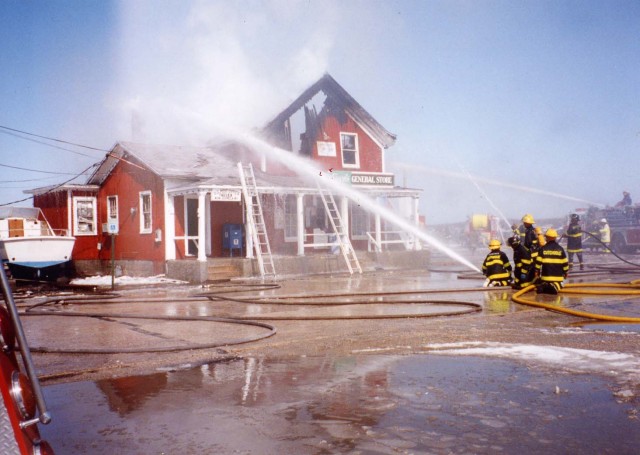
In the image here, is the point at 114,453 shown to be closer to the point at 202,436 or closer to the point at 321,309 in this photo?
the point at 202,436

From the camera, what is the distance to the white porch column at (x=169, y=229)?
2042 cm

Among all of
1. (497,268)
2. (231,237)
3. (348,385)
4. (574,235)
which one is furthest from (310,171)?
(348,385)

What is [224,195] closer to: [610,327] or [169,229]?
[169,229]

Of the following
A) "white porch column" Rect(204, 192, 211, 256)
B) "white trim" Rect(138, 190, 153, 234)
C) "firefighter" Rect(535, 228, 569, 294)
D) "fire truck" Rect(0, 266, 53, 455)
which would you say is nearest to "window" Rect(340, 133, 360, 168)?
"white porch column" Rect(204, 192, 211, 256)

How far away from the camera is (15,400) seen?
7.20 ft

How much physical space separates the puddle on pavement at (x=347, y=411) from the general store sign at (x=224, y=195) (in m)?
13.7

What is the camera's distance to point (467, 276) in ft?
54.9

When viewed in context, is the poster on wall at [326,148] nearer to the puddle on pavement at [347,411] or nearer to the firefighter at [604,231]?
the firefighter at [604,231]

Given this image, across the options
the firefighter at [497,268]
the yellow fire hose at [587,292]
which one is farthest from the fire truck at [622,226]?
the firefighter at [497,268]

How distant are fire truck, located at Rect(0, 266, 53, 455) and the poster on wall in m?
23.3

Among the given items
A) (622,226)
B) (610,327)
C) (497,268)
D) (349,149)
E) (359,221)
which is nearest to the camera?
(610,327)

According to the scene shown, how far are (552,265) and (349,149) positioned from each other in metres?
15.7

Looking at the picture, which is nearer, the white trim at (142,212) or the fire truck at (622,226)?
the white trim at (142,212)

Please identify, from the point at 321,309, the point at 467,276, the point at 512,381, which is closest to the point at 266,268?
the point at 467,276
